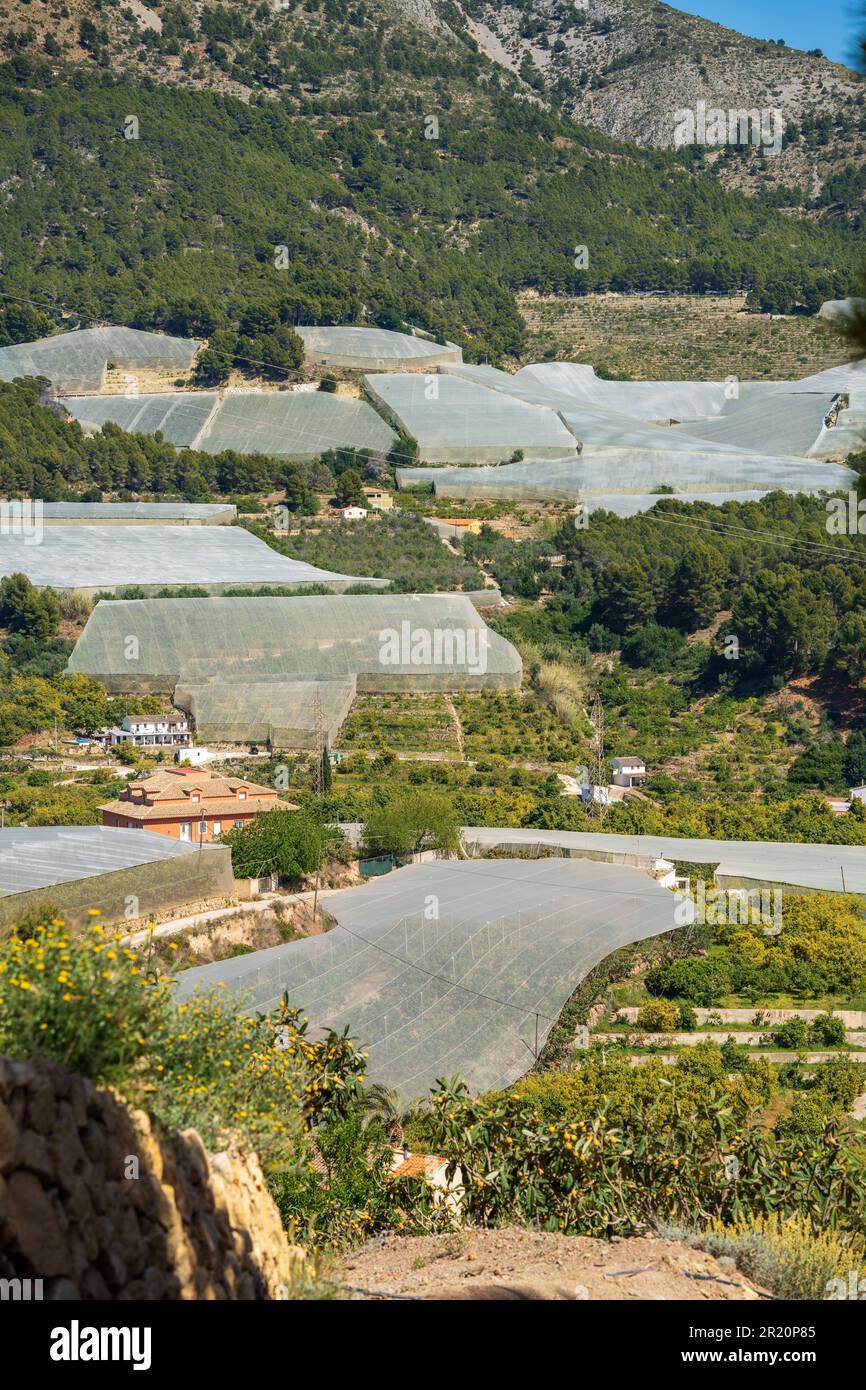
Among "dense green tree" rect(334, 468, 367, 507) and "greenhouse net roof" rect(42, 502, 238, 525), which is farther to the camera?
"dense green tree" rect(334, 468, 367, 507)

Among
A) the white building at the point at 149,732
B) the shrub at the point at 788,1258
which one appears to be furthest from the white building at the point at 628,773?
the shrub at the point at 788,1258

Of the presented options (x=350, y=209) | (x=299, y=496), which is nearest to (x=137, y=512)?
(x=299, y=496)

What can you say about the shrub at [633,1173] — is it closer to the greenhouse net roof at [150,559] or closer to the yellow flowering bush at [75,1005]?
the yellow flowering bush at [75,1005]

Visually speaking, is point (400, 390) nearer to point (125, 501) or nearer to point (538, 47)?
point (125, 501)

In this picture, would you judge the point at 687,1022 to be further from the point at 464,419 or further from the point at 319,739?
the point at 464,419

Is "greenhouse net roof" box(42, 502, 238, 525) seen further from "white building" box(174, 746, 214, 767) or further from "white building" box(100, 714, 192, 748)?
"white building" box(174, 746, 214, 767)

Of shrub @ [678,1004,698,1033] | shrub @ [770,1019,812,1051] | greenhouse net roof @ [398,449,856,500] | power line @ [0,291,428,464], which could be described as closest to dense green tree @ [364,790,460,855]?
shrub @ [678,1004,698,1033]

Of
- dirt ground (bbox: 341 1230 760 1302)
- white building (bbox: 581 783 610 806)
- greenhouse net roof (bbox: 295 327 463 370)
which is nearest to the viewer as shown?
dirt ground (bbox: 341 1230 760 1302)

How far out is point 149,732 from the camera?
122 ft

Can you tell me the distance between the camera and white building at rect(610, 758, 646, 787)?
36000mm

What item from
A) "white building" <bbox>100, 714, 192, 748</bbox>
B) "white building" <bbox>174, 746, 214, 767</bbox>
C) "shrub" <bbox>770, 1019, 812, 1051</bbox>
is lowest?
"shrub" <bbox>770, 1019, 812, 1051</bbox>

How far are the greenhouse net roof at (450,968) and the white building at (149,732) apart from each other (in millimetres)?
12082

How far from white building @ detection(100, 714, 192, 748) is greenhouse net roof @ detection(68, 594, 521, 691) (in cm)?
236

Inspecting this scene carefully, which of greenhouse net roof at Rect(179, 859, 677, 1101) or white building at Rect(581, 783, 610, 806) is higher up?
white building at Rect(581, 783, 610, 806)
